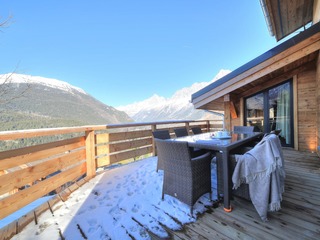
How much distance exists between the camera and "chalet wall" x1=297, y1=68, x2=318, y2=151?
156 inches

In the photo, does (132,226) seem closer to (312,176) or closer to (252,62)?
(312,176)

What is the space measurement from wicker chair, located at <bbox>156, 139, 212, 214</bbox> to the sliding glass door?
4.10m

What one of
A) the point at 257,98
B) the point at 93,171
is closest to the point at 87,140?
the point at 93,171

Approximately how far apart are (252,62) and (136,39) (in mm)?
19397

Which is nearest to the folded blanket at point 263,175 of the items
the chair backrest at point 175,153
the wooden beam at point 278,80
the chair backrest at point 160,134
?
the chair backrest at point 175,153

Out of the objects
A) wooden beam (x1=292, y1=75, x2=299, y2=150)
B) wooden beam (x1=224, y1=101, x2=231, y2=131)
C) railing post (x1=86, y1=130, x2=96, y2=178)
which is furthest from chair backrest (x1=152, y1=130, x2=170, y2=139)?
wooden beam (x1=292, y1=75, x2=299, y2=150)

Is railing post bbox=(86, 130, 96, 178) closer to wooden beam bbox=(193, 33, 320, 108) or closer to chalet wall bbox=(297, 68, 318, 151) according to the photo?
wooden beam bbox=(193, 33, 320, 108)

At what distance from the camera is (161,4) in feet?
31.6

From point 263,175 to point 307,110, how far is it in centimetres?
398

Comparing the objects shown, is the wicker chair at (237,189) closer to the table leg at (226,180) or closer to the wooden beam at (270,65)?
the table leg at (226,180)

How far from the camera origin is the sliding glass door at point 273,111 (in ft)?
14.5

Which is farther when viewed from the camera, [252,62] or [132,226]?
[252,62]

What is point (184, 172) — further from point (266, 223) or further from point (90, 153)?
point (90, 153)

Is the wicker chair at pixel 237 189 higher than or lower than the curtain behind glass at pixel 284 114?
lower
